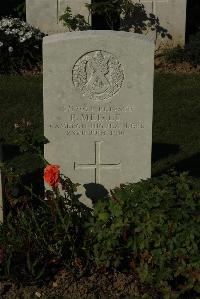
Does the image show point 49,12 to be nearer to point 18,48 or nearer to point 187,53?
point 18,48

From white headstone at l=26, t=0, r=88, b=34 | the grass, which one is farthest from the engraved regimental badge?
white headstone at l=26, t=0, r=88, b=34

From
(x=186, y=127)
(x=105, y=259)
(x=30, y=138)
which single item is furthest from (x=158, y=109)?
(x=105, y=259)

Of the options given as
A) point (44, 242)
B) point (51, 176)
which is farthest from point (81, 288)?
point (51, 176)

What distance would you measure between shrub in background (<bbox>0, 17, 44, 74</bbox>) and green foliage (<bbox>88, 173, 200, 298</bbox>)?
5934mm

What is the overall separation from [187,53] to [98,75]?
542 cm

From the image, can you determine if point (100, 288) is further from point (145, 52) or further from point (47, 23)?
point (47, 23)

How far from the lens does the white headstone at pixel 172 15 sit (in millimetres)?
10914

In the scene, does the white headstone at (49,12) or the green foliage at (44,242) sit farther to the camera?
the white headstone at (49,12)

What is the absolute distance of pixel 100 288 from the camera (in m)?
4.87

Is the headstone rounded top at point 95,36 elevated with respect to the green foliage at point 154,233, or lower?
elevated

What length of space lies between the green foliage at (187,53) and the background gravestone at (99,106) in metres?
5.08

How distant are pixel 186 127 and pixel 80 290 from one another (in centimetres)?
377

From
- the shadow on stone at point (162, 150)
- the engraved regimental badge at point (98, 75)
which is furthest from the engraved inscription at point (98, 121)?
the shadow on stone at point (162, 150)

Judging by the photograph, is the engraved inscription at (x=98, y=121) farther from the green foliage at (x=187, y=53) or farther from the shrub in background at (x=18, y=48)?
the green foliage at (x=187, y=53)
